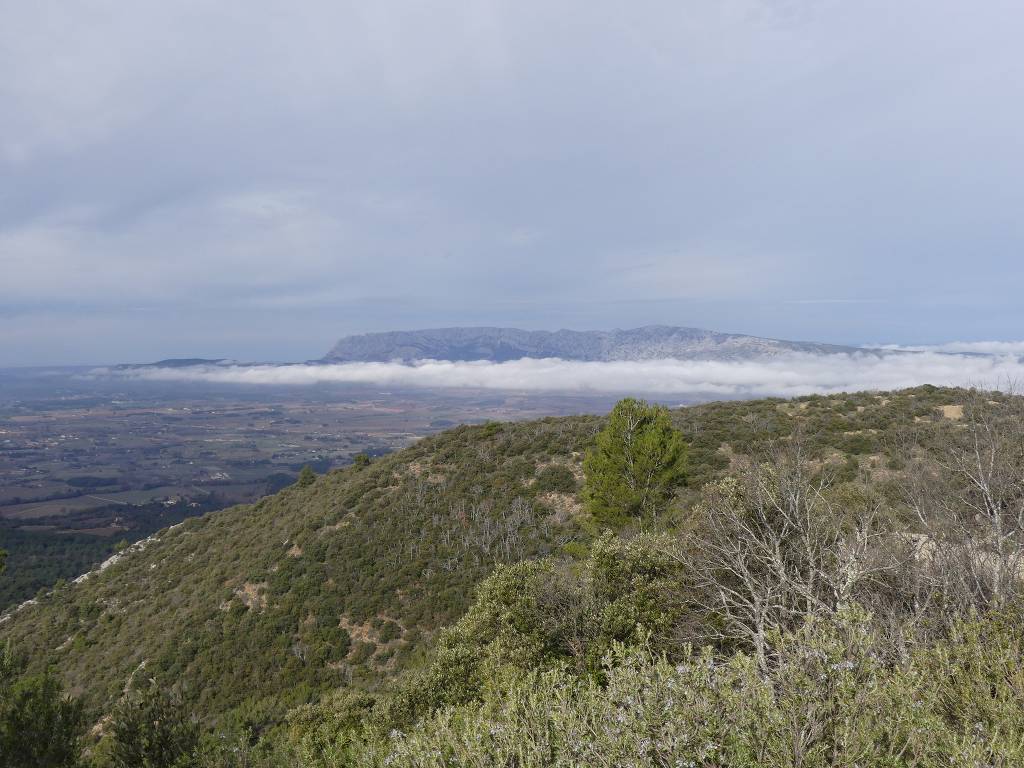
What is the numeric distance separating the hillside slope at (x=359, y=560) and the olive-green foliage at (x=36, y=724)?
450 inches

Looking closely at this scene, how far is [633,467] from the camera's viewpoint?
20188mm

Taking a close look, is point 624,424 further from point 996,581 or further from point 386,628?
point 386,628

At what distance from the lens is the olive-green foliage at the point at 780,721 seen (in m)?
4.17

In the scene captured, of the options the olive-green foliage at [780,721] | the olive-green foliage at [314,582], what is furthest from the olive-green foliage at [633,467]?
the olive-green foliage at [780,721]

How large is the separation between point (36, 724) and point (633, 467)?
18.2 metres

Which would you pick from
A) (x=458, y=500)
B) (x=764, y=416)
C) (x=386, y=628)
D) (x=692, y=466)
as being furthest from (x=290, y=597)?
(x=764, y=416)

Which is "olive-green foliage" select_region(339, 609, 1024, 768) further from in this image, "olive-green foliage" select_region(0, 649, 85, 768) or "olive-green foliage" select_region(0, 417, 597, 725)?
"olive-green foliage" select_region(0, 417, 597, 725)

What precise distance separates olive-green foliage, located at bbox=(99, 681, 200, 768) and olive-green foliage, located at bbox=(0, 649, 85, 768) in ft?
2.18

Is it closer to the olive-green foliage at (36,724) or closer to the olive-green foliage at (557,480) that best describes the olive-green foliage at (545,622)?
the olive-green foliage at (36,724)

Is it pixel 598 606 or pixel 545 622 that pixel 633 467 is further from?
pixel 545 622

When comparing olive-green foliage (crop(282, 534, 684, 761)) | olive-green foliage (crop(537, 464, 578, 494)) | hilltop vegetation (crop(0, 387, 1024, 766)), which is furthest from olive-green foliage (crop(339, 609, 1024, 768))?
olive-green foliage (crop(537, 464, 578, 494))

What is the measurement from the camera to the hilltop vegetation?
4723 millimetres

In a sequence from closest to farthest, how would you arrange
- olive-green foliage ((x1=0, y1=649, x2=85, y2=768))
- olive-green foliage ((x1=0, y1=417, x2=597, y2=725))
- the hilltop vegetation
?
the hilltop vegetation < olive-green foliage ((x1=0, y1=649, x2=85, y2=768)) < olive-green foliage ((x1=0, y1=417, x2=597, y2=725))

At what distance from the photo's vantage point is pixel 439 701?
10.7 meters
